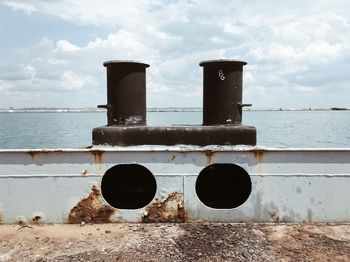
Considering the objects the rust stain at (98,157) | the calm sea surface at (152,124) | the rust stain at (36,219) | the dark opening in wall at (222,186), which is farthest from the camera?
the calm sea surface at (152,124)

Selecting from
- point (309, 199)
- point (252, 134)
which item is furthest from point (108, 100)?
point (309, 199)

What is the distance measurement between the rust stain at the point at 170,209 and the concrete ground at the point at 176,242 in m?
0.13

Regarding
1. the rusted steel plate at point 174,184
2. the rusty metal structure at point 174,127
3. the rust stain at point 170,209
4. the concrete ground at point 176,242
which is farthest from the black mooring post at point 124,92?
the concrete ground at point 176,242

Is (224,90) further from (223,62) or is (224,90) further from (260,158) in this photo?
(260,158)

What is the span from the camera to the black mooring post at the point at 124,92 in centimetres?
582

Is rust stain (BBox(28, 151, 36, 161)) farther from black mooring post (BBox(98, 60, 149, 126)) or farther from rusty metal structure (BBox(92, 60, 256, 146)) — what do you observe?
black mooring post (BBox(98, 60, 149, 126))

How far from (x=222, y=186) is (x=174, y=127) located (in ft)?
6.34

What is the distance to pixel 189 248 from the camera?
15.2 ft

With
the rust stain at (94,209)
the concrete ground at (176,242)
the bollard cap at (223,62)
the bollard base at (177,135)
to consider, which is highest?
the bollard cap at (223,62)

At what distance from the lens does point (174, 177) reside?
548 centimetres

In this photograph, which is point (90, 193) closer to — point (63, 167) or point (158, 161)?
point (63, 167)

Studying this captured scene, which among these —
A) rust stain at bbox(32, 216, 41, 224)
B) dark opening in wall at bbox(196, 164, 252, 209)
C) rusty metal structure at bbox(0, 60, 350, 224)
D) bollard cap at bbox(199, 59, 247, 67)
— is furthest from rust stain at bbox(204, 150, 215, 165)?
rust stain at bbox(32, 216, 41, 224)

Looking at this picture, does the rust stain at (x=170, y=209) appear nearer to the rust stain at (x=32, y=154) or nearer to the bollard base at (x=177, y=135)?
the bollard base at (x=177, y=135)

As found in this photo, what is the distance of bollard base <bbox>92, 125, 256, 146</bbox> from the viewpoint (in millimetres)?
5566
